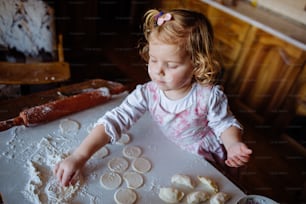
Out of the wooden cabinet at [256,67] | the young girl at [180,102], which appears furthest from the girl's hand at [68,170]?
the wooden cabinet at [256,67]

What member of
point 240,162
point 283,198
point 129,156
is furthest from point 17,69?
point 283,198

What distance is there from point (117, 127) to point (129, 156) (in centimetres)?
9

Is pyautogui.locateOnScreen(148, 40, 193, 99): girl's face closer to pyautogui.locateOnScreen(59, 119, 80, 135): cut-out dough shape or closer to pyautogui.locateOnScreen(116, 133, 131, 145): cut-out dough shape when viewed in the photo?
pyautogui.locateOnScreen(116, 133, 131, 145): cut-out dough shape

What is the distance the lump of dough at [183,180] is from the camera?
770 mm

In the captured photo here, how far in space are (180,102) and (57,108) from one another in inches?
14.3

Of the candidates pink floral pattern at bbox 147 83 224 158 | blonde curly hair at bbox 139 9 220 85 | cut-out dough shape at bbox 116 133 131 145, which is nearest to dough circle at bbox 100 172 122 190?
cut-out dough shape at bbox 116 133 131 145

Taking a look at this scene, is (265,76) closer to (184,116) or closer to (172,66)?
(184,116)

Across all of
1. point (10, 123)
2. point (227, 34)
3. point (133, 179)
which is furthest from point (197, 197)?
point (227, 34)

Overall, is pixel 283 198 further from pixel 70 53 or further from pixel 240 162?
pixel 70 53

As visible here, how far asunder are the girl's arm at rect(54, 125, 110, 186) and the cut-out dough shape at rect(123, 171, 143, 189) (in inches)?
4.1

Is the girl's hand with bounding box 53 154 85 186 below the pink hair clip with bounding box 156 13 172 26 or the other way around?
below

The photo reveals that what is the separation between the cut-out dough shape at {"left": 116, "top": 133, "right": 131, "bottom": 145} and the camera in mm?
880

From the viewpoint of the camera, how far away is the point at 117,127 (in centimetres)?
85

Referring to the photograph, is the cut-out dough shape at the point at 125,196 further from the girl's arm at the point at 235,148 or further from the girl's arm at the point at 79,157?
the girl's arm at the point at 235,148
